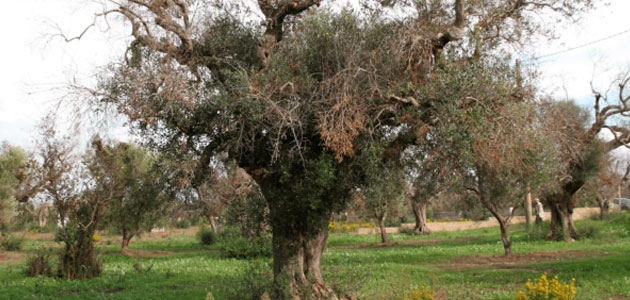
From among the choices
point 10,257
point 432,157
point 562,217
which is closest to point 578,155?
point 562,217

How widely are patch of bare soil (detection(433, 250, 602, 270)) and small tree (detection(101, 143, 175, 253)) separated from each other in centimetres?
1071

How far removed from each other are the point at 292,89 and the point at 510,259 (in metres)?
13.0

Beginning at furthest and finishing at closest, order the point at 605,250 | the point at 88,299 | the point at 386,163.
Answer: the point at 605,250, the point at 88,299, the point at 386,163

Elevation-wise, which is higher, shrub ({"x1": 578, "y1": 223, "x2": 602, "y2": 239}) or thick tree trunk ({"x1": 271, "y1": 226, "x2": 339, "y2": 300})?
thick tree trunk ({"x1": 271, "y1": 226, "x2": 339, "y2": 300})

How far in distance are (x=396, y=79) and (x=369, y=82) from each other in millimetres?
836

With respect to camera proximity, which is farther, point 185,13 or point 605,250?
point 605,250

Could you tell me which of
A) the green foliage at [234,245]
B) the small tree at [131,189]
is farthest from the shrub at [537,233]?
the small tree at [131,189]

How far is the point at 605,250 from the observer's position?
711 inches

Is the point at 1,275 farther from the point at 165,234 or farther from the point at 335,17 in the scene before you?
the point at 165,234

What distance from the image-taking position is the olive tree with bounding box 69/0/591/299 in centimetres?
852

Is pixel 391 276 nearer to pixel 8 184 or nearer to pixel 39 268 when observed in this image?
pixel 39 268

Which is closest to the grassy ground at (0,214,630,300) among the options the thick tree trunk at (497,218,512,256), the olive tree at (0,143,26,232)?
the thick tree trunk at (497,218,512,256)

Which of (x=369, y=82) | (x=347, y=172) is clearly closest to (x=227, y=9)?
(x=369, y=82)

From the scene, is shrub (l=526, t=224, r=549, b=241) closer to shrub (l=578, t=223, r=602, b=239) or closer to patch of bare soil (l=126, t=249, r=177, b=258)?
shrub (l=578, t=223, r=602, b=239)
